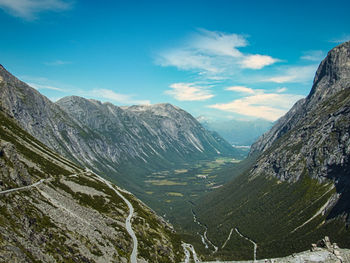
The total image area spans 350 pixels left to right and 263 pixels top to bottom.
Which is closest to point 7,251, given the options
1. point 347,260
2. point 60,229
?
point 60,229

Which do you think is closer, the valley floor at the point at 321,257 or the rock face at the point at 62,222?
the valley floor at the point at 321,257

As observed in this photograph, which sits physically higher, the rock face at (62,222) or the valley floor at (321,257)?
the valley floor at (321,257)

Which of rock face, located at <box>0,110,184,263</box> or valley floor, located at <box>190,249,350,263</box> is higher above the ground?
valley floor, located at <box>190,249,350,263</box>

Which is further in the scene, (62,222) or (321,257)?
(62,222)

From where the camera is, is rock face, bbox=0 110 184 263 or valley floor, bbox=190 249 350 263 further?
rock face, bbox=0 110 184 263

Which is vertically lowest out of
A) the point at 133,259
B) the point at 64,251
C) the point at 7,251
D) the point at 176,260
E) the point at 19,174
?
the point at 176,260

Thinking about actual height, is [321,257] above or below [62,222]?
above

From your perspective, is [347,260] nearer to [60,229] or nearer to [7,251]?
[7,251]

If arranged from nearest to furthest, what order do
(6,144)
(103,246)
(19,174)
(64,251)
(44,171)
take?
1. (64,251)
2. (103,246)
3. (19,174)
4. (6,144)
5. (44,171)
